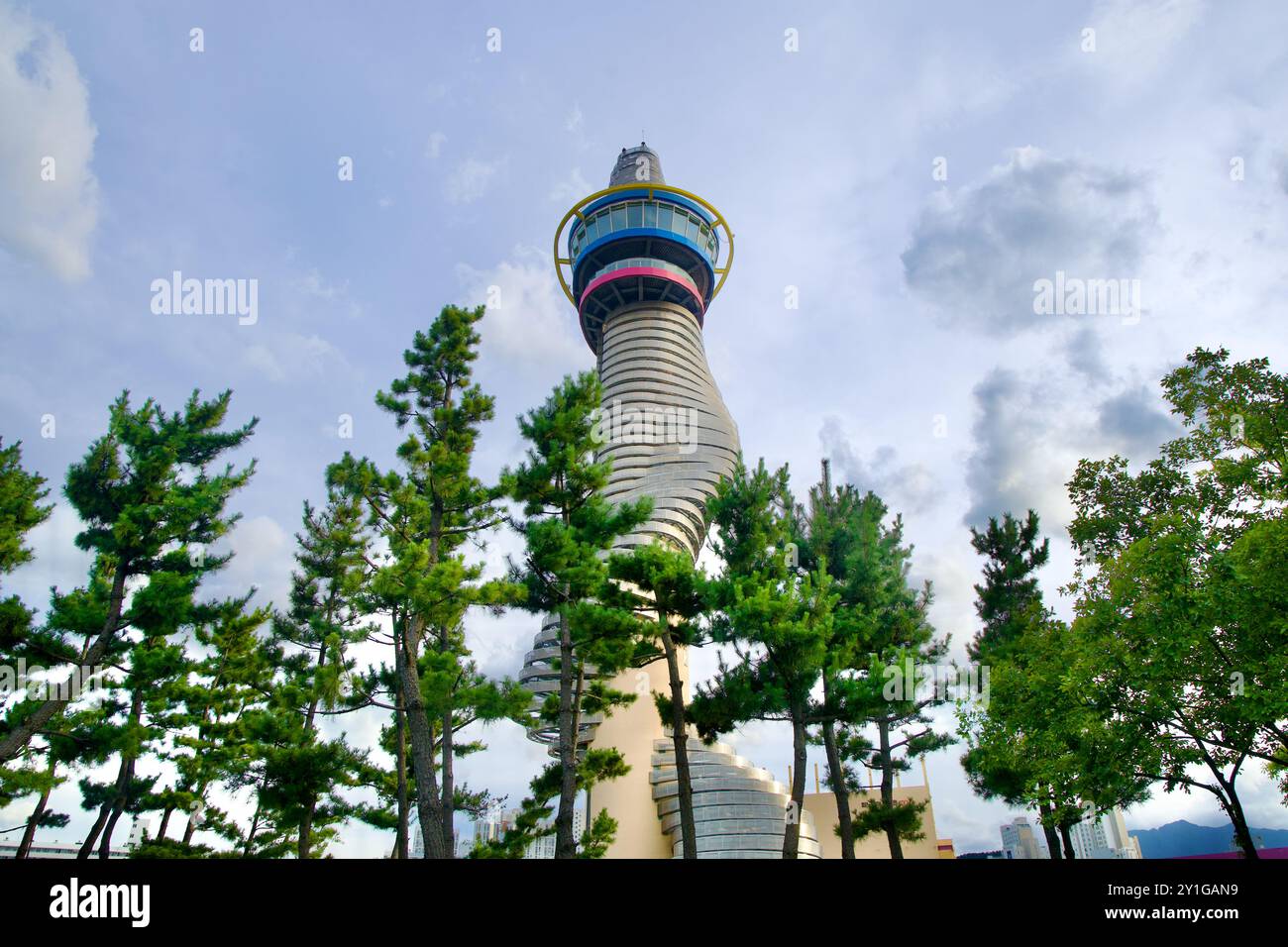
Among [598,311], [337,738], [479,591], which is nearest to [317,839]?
[337,738]

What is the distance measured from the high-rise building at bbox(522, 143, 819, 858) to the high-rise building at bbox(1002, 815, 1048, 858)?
50.8 feet

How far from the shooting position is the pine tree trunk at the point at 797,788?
43.4 ft

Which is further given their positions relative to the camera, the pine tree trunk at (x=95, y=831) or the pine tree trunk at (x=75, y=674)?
the pine tree trunk at (x=95, y=831)

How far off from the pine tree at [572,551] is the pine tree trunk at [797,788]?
3.53 m

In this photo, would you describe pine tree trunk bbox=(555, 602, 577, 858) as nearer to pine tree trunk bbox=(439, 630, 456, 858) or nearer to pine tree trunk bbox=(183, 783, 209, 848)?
pine tree trunk bbox=(439, 630, 456, 858)

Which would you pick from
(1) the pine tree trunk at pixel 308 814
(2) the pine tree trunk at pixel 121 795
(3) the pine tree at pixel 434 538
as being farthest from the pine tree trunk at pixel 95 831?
(3) the pine tree at pixel 434 538

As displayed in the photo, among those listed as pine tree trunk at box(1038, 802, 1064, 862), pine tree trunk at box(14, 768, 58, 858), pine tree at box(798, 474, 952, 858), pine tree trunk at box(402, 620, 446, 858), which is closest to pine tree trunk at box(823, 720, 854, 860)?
pine tree at box(798, 474, 952, 858)

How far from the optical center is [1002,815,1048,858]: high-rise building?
119 feet

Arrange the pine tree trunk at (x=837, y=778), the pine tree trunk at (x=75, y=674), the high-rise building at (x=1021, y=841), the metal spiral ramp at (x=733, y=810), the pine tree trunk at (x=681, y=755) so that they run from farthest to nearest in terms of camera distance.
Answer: the high-rise building at (x=1021, y=841) < the metal spiral ramp at (x=733, y=810) < the pine tree trunk at (x=837, y=778) < the pine tree trunk at (x=681, y=755) < the pine tree trunk at (x=75, y=674)

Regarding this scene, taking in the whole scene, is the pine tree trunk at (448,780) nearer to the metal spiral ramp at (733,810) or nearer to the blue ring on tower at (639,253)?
the metal spiral ramp at (733,810)

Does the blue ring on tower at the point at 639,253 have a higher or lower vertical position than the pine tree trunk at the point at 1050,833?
higher
